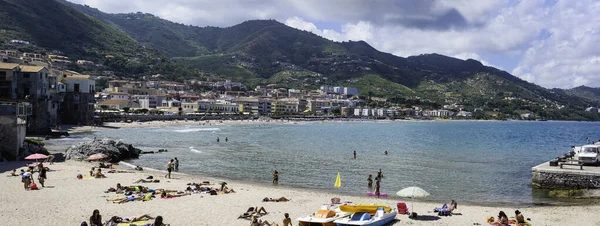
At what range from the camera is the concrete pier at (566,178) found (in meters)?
26.6

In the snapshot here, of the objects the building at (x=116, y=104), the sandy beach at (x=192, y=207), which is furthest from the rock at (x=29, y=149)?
the building at (x=116, y=104)

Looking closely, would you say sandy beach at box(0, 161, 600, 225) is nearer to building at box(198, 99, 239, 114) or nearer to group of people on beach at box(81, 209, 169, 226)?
group of people on beach at box(81, 209, 169, 226)

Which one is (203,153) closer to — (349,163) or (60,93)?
(349,163)

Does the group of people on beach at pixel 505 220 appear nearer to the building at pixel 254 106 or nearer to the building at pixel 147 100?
the building at pixel 147 100

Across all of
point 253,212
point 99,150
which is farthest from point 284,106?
point 253,212

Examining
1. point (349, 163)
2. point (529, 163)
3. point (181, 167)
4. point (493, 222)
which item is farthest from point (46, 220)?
point (529, 163)

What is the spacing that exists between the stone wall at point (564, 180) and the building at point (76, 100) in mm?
74123

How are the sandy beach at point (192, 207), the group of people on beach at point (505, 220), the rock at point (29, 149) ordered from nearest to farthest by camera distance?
the group of people on beach at point (505, 220), the sandy beach at point (192, 207), the rock at point (29, 149)

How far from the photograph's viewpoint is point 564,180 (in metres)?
27.3

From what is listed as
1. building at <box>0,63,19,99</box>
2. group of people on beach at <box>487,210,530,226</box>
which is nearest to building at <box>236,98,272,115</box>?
building at <box>0,63,19,99</box>

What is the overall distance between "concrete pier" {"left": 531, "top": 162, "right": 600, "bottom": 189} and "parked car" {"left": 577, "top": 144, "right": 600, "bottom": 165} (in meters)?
2.28

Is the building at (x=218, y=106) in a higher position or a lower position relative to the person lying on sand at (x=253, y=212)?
higher

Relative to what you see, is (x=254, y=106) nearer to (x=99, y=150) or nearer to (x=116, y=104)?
(x=116, y=104)

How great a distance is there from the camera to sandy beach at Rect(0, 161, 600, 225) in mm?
17450
